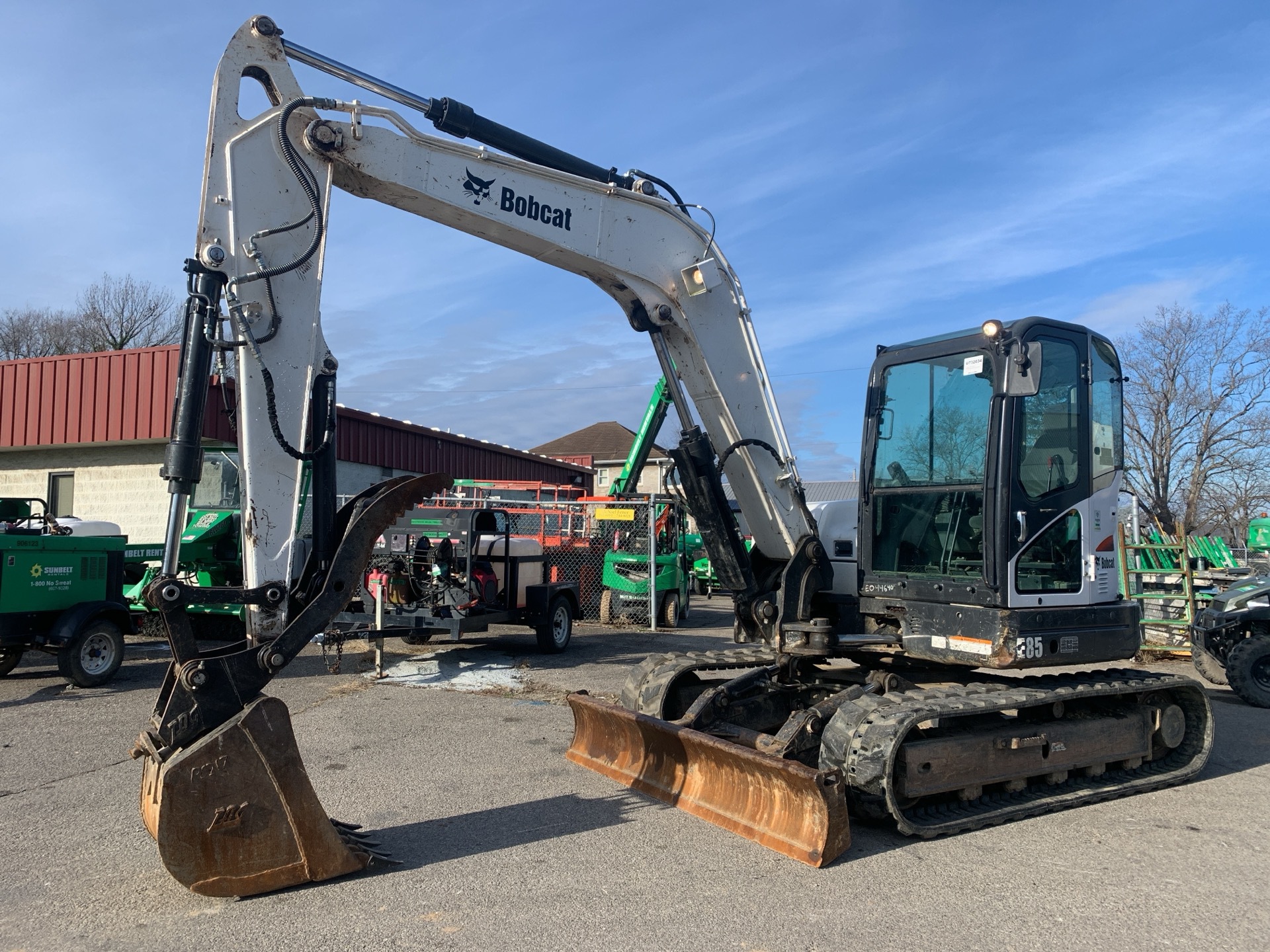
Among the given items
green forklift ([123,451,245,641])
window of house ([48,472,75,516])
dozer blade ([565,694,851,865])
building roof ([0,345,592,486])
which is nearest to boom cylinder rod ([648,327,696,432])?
dozer blade ([565,694,851,865])

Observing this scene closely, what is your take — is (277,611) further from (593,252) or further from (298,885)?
(593,252)

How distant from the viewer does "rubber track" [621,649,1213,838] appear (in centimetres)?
524

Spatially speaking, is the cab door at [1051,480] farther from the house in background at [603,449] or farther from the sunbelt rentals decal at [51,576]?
the house in background at [603,449]

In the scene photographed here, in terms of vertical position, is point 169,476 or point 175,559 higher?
point 169,476

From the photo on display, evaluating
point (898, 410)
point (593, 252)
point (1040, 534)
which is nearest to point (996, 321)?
point (898, 410)

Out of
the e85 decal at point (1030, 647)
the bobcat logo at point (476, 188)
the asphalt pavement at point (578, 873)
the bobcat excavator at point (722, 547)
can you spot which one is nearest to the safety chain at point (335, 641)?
the asphalt pavement at point (578, 873)

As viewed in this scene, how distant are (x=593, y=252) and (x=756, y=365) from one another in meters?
1.45

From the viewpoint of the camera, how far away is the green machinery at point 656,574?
53.4 ft

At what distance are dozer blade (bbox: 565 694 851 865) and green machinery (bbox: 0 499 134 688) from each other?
5.97m

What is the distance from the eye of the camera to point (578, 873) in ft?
15.4

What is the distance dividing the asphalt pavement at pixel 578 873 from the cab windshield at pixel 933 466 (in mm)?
1807

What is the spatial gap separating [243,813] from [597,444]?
57.7 metres

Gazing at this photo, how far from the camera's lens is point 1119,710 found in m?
6.59

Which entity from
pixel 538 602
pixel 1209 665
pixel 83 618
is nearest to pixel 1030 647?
pixel 1209 665
